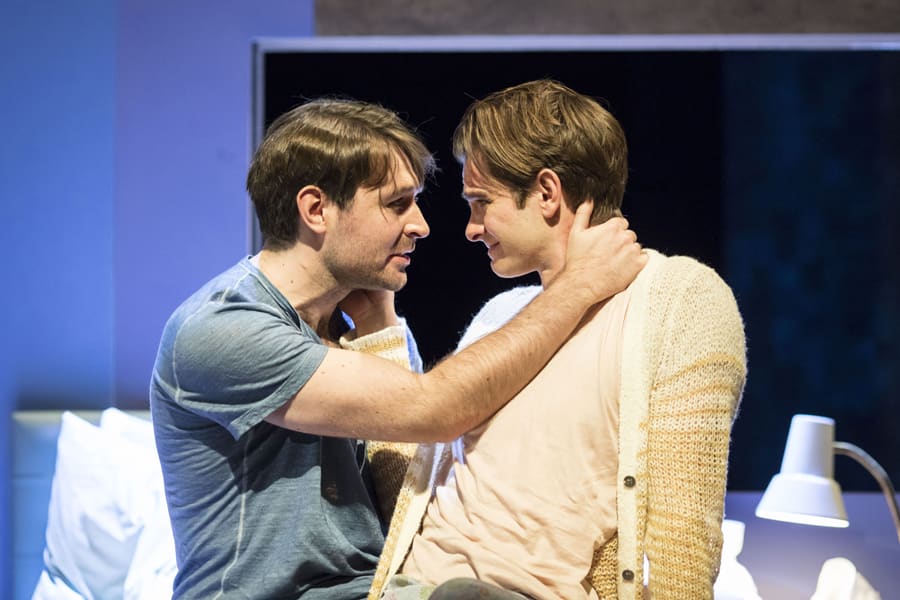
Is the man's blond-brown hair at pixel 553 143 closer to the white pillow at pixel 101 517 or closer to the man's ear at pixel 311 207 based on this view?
the man's ear at pixel 311 207

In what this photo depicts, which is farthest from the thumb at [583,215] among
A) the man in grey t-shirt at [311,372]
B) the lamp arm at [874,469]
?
the lamp arm at [874,469]

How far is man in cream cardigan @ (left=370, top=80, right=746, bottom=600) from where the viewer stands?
5.08 ft

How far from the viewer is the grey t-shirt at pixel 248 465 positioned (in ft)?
5.52

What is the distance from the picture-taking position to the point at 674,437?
1558 millimetres

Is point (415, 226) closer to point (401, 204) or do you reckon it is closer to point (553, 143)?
point (401, 204)

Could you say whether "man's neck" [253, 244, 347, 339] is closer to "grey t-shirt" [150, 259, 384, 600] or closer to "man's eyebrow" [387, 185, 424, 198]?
"grey t-shirt" [150, 259, 384, 600]

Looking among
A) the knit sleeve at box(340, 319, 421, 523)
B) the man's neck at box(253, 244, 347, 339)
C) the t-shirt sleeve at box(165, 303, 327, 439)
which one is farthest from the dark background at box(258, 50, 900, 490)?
the t-shirt sleeve at box(165, 303, 327, 439)

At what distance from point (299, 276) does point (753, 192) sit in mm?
2747

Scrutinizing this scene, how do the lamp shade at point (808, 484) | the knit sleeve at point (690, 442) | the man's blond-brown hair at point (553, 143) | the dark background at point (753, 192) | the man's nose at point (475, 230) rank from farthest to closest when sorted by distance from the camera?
the dark background at point (753, 192) < the lamp shade at point (808, 484) < the man's nose at point (475, 230) < the man's blond-brown hair at point (553, 143) < the knit sleeve at point (690, 442)

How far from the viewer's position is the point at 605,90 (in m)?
4.06

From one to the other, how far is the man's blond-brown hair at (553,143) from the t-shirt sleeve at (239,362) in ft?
1.52

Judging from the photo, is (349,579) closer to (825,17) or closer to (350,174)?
(350,174)

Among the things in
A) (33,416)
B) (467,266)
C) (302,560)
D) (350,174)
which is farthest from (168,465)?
(467,266)

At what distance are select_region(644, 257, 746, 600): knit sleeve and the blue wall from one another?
7.84 ft
